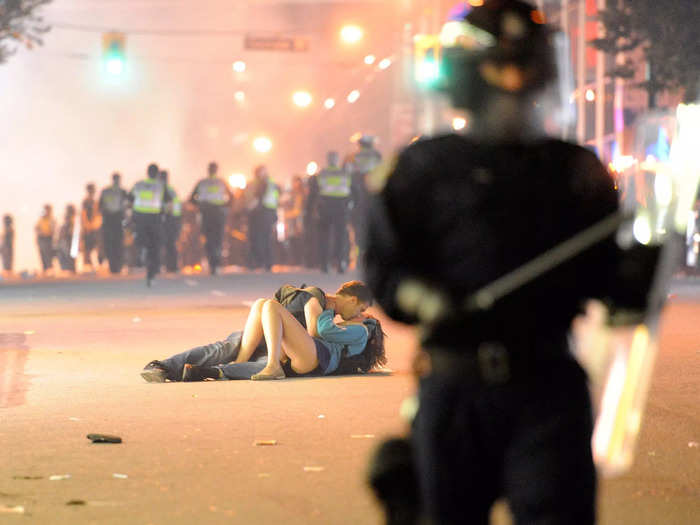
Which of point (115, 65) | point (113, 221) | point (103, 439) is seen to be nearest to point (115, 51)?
point (115, 65)

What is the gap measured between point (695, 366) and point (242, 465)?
5.11m

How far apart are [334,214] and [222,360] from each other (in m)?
16.2

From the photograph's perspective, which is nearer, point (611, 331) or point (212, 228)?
point (611, 331)

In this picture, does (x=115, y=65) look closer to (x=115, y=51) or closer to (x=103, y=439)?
(x=115, y=51)

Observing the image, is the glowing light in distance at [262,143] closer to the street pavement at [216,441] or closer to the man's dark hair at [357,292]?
the street pavement at [216,441]

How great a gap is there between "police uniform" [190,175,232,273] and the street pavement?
13657mm

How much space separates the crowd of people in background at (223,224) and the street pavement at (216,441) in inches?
469

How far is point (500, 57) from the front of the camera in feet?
11.2

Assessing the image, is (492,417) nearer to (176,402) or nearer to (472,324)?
(472,324)

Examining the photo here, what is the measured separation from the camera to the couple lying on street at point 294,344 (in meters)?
10.5

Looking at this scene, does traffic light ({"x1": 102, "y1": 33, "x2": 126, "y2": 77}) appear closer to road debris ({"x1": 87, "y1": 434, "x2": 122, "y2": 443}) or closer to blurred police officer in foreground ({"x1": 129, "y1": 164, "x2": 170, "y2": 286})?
blurred police officer in foreground ({"x1": 129, "y1": 164, "x2": 170, "y2": 286})

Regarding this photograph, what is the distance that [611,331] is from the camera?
3.57 meters

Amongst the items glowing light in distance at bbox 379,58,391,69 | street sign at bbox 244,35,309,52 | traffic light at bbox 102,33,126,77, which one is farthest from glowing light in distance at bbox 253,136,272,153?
traffic light at bbox 102,33,126,77

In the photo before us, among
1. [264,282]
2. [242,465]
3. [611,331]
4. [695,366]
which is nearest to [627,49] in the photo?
[264,282]
